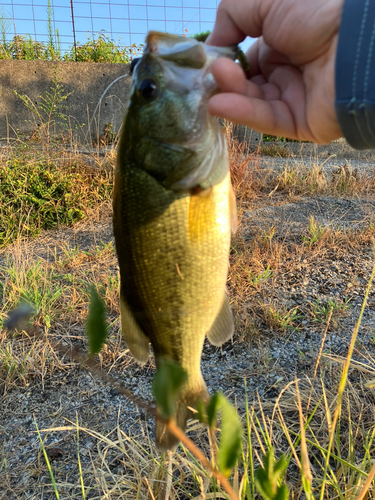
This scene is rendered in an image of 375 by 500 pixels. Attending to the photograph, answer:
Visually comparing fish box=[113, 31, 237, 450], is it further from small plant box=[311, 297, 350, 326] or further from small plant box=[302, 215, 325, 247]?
small plant box=[302, 215, 325, 247]

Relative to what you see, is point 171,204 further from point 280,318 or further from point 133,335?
point 280,318

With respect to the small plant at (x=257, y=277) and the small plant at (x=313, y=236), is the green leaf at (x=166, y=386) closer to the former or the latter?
the small plant at (x=257, y=277)

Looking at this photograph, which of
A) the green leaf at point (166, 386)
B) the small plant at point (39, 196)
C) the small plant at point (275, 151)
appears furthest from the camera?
the small plant at point (275, 151)

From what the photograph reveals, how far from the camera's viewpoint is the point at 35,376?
244 centimetres

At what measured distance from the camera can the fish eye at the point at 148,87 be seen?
1.11 metres

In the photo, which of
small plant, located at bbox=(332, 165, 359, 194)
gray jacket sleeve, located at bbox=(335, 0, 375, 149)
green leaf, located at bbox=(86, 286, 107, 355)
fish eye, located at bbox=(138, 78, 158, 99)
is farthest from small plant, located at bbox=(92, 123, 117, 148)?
green leaf, located at bbox=(86, 286, 107, 355)

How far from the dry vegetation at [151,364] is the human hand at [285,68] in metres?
0.90

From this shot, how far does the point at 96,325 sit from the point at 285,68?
1376mm

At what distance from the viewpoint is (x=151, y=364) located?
2545 millimetres

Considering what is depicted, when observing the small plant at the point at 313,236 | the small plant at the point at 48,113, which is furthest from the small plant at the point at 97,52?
the small plant at the point at 313,236

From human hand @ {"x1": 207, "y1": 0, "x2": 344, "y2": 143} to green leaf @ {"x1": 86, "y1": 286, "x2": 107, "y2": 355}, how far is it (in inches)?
31.0

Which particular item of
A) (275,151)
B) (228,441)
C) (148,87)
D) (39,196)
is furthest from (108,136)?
(228,441)

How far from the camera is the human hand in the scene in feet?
3.88

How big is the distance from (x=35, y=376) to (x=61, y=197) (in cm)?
255
